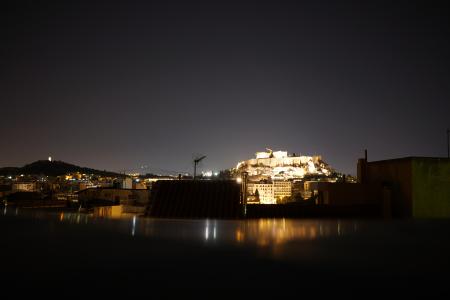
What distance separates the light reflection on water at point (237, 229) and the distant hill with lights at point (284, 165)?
141114 millimetres

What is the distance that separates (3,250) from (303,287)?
15.4 feet

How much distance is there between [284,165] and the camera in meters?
167

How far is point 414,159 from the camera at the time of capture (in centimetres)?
996

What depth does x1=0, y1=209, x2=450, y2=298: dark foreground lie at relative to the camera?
395 cm

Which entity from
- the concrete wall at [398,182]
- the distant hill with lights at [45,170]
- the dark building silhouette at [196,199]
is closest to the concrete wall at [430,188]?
the concrete wall at [398,182]

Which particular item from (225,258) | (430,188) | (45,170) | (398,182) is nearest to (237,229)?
(225,258)

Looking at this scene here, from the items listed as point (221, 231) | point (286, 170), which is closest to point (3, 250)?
point (221, 231)

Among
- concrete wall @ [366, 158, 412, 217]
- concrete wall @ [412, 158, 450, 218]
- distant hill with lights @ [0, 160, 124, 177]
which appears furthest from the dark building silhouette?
distant hill with lights @ [0, 160, 124, 177]

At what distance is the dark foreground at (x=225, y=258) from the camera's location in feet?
13.0

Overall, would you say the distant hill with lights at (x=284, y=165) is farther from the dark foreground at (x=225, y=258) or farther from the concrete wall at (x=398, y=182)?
the dark foreground at (x=225, y=258)

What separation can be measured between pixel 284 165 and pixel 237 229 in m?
161

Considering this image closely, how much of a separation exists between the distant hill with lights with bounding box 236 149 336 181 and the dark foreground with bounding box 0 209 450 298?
143 m

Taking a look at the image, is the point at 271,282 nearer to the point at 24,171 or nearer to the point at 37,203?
the point at 37,203

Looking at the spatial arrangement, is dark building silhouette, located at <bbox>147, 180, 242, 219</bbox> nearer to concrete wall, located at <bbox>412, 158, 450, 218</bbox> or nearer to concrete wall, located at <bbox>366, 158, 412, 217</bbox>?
concrete wall, located at <bbox>366, 158, 412, 217</bbox>
